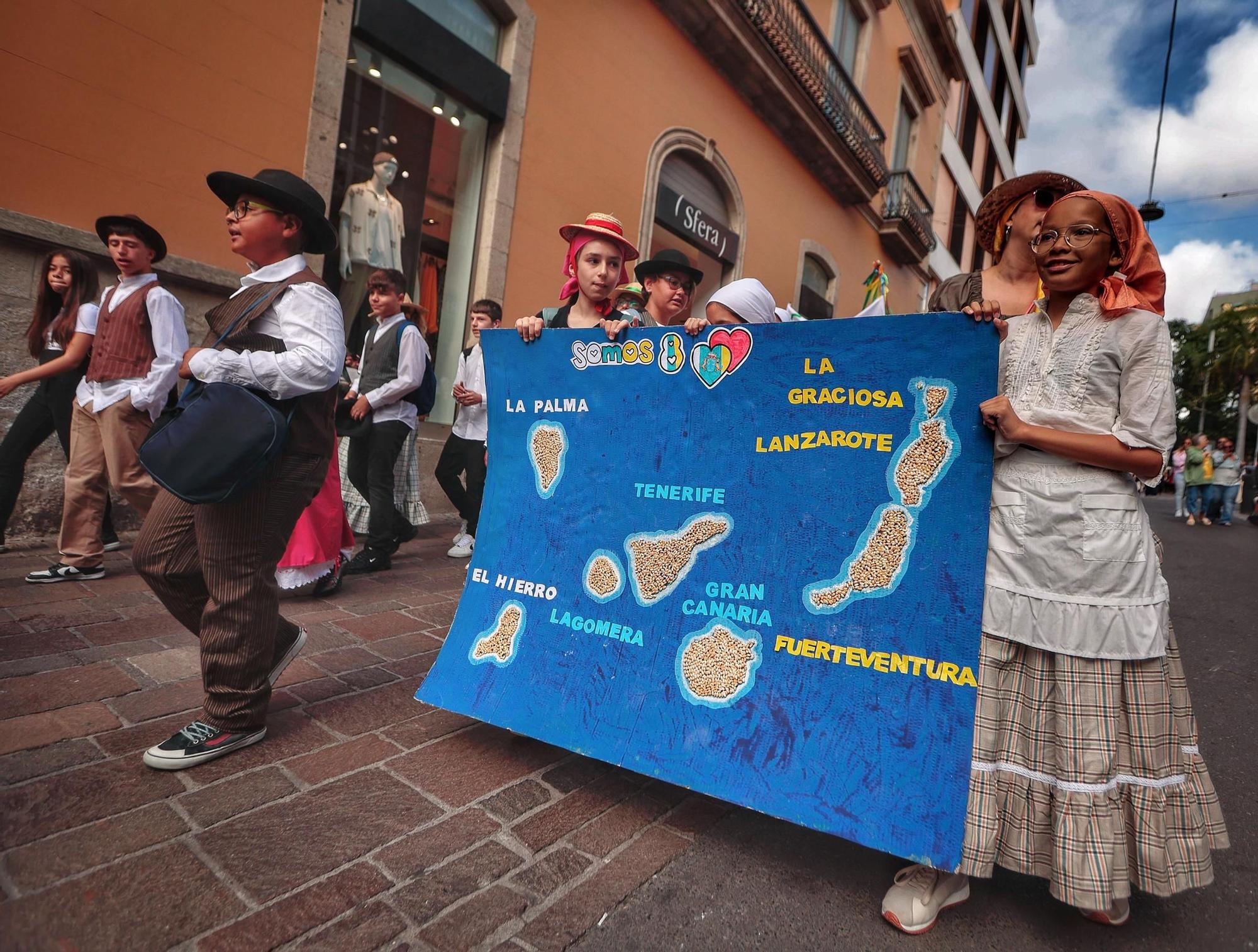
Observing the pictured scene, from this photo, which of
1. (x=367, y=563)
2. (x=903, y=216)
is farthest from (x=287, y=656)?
(x=903, y=216)

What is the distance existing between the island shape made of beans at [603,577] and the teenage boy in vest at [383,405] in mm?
2876

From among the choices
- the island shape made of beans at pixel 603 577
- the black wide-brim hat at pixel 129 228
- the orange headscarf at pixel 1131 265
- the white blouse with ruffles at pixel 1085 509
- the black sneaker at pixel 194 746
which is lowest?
the black sneaker at pixel 194 746

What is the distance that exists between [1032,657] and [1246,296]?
83539 mm

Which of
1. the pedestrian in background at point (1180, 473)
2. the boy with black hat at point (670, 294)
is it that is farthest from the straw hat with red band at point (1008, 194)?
the pedestrian in background at point (1180, 473)

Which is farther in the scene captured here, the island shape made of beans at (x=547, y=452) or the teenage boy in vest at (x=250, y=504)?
the island shape made of beans at (x=547, y=452)

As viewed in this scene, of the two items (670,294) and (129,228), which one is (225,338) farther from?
(129,228)

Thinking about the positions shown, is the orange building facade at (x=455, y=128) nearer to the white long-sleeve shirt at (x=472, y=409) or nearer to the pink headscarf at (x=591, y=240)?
the white long-sleeve shirt at (x=472, y=409)

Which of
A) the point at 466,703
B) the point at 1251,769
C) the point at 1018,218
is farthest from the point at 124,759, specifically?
the point at 1251,769

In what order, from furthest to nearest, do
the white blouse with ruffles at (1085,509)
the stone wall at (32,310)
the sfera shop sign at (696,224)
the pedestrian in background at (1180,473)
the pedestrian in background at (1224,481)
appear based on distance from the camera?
1. the pedestrian in background at (1180,473)
2. the pedestrian in background at (1224,481)
3. the sfera shop sign at (696,224)
4. the stone wall at (32,310)
5. the white blouse with ruffles at (1085,509)

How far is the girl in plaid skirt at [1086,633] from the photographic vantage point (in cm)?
168

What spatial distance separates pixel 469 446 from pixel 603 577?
3429 mm

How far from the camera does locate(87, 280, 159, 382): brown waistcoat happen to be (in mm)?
3918

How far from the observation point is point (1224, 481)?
15.7 m

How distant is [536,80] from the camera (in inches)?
301
